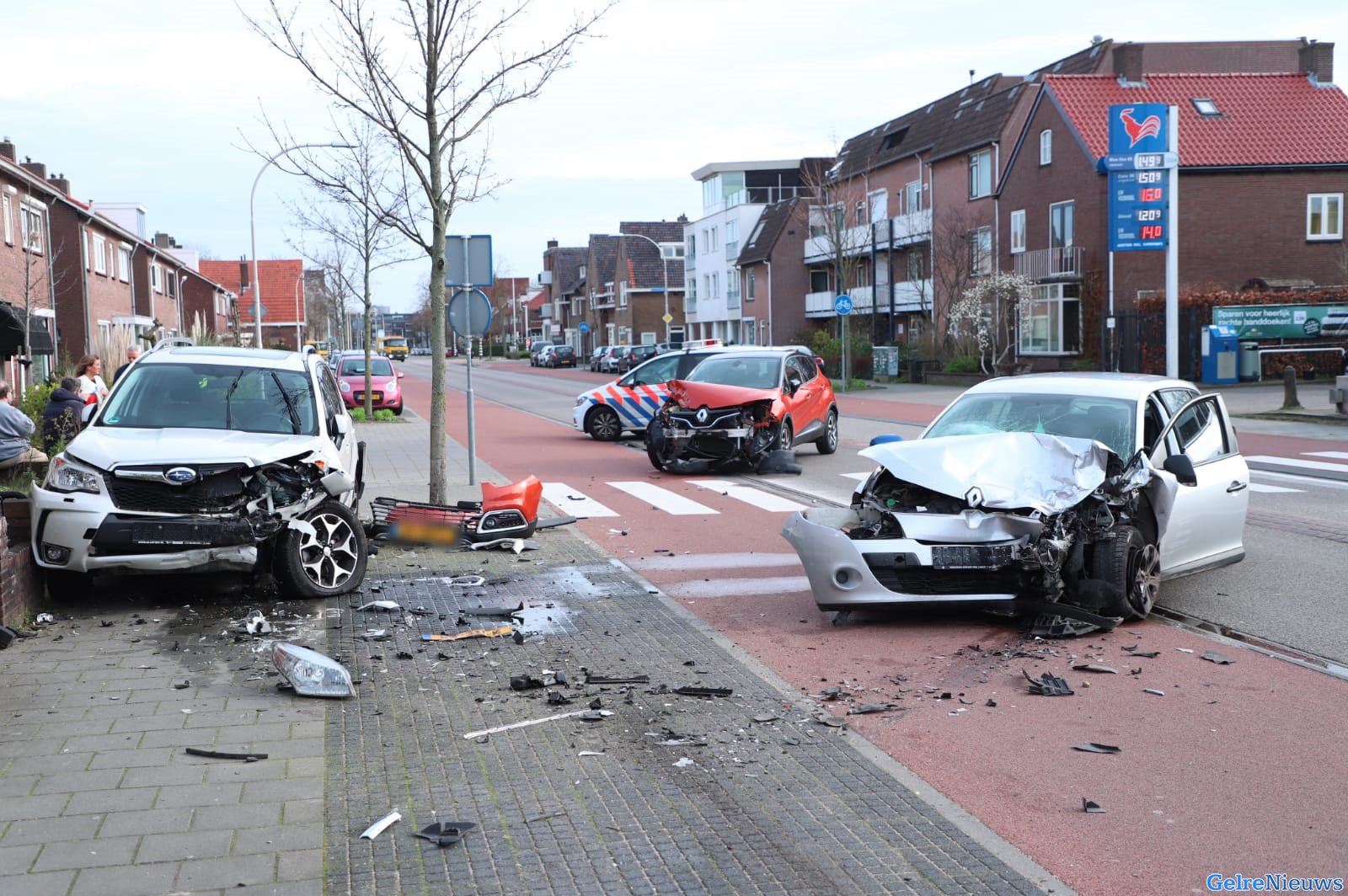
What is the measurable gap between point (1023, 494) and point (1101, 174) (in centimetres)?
3487

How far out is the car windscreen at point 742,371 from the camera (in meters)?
18.5

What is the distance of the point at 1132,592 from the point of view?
25.1 feet

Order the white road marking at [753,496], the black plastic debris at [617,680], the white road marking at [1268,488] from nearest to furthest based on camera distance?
the black plastic debris at [617,680], the white road marking at [753,496], the white road marking at [1268,488]

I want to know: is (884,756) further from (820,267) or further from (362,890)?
(820,267)

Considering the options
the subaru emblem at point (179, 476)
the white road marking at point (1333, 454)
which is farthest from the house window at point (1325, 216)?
the subaru emblem at point (179, 476)

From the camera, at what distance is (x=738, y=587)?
365 inches

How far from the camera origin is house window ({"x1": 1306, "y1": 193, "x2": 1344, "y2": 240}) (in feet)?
132

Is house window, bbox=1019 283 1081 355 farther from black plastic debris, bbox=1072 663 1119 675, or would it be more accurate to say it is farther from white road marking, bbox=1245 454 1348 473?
black plastic debris, bbox=1072 663 1119 675

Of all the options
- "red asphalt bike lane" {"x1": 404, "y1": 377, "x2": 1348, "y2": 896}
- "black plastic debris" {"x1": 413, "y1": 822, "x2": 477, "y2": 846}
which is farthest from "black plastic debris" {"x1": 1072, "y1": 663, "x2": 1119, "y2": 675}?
"black plastic debris" {"x1": 413, "y1": 822, "x2": 477, "y2": 846}

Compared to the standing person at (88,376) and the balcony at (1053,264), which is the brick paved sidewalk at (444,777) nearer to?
the standing person at (88,376)

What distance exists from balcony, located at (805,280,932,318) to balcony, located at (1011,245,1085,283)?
7438mm

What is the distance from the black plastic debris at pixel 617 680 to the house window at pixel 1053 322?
1411 inches

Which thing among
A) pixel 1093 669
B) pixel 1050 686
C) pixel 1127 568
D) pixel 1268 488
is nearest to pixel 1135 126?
pixel 1268 488

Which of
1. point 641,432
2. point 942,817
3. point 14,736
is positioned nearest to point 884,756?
point 942,817
